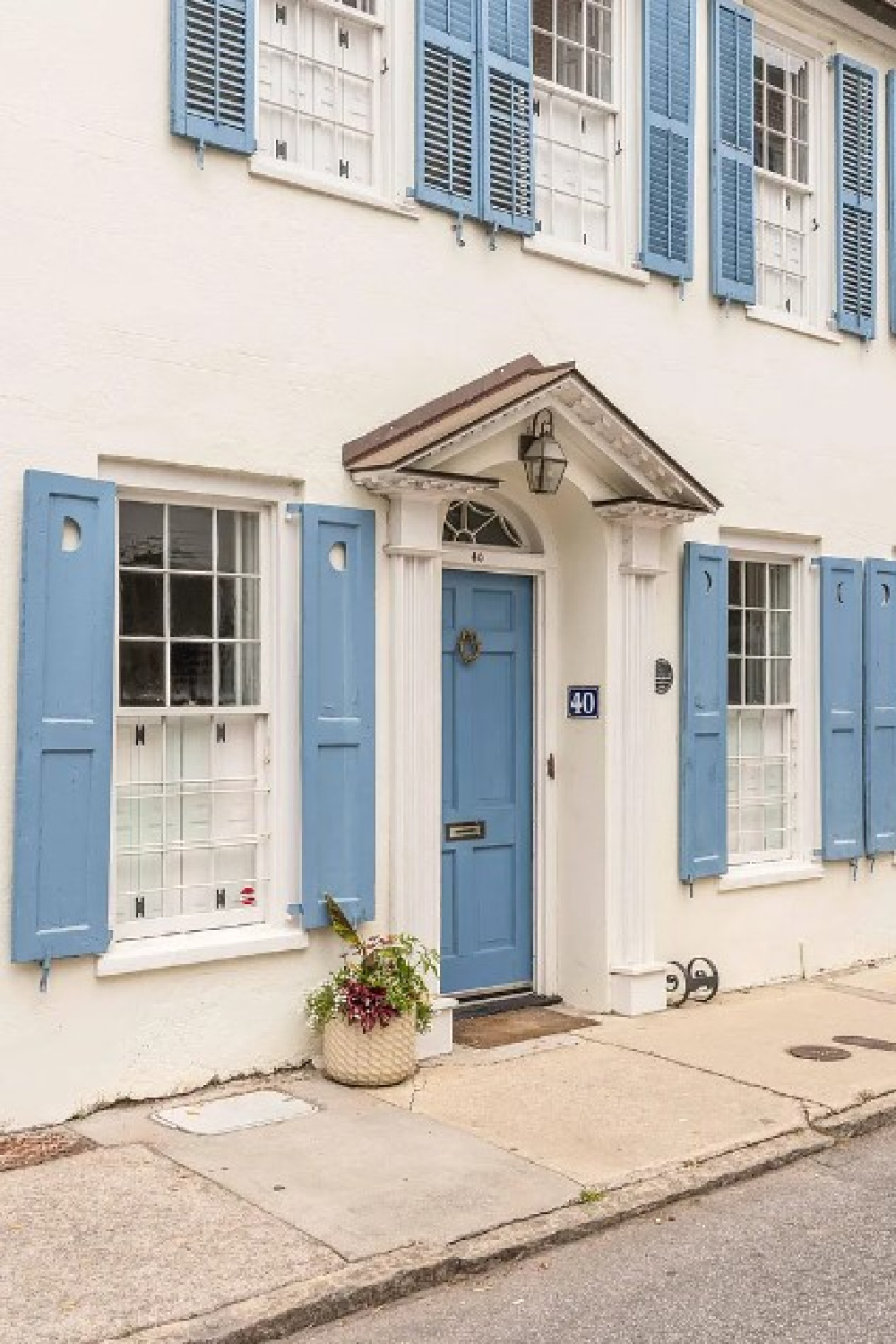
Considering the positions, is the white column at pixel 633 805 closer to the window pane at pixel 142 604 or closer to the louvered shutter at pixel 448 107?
→ the louvered shutter at pixel 448 107

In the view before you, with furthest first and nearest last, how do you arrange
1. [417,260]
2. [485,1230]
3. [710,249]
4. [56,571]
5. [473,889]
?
[710,249]
[473,889]
[417,260]
[56,571]
[485,1230]

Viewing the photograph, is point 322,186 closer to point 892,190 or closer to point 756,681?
point 756,681

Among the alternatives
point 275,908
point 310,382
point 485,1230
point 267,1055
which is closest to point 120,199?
point 310,382

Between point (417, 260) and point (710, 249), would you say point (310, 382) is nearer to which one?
point (417, 260)

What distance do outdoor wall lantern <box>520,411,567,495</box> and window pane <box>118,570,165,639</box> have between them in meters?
2.24

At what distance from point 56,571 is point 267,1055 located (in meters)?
2.53

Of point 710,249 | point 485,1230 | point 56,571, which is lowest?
point 485,1230

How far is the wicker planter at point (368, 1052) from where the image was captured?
716cm

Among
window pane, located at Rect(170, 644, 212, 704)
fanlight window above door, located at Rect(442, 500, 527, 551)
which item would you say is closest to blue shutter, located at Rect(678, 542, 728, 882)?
fanlight window above door, located at Rect(442, 500, 527, 551)

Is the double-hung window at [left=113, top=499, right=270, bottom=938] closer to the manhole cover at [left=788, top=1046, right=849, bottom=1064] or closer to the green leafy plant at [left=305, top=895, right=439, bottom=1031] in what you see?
the green leafy plant at [left=305, top=895, right=439, bottom=1031]

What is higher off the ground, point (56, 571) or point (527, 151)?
point (527, 151)

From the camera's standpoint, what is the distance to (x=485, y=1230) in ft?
17.8

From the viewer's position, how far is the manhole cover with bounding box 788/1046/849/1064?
7996mm

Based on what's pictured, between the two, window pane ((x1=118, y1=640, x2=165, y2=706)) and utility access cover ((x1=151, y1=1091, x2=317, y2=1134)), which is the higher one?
window pane ((x1=118, y1=640, x2=165, y2=706))
